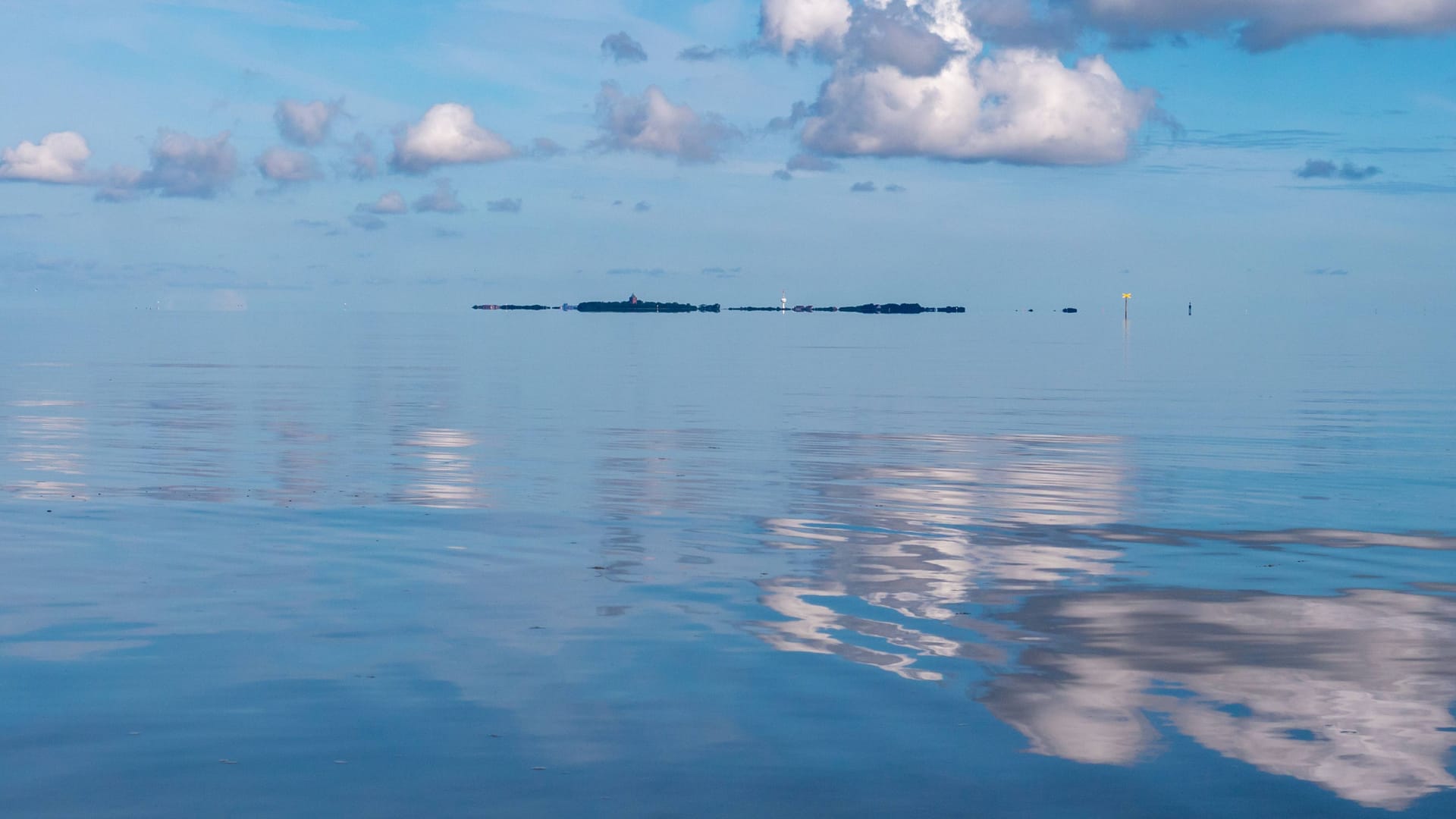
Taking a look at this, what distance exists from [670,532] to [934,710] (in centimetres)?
1151

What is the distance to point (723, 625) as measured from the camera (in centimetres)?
1769

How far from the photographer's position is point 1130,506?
28578 millimetres

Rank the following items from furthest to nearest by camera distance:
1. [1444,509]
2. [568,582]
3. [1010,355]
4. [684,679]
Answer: [1010,355]
[1444,509]
[568,582]
[684,679]

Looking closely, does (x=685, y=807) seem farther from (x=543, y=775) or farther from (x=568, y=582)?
(x=568, y=582)

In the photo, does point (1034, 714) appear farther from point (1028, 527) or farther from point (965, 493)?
point (965, 493)

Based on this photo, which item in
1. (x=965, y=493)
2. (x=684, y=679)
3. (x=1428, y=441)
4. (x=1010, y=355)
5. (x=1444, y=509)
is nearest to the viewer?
(x=684, y=679)

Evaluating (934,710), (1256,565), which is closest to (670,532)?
(1256,565)

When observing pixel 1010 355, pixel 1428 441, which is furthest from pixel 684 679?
pixel 1010 355

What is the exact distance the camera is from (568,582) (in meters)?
20.4

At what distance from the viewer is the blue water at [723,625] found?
12.0 meters

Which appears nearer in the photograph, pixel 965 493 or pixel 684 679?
pixel 684 679

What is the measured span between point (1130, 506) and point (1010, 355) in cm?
9941

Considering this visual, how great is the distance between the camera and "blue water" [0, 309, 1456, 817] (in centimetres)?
1199

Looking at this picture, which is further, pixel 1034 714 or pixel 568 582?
pixel 568 582
